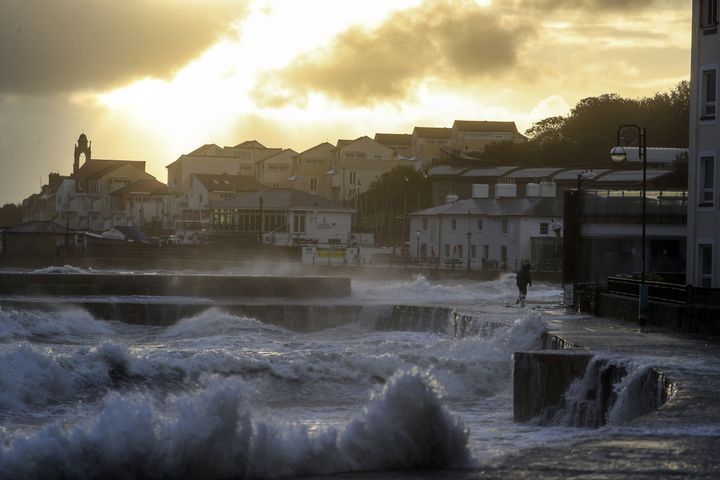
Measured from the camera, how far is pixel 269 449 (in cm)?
1270

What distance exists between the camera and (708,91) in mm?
33625

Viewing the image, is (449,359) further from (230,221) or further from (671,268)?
(230,221)

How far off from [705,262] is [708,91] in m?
4.52

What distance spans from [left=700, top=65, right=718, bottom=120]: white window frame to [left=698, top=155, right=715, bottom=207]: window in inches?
45.1

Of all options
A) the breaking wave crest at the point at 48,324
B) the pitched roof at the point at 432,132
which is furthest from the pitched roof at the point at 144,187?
the breaking wave crest at the point at 48,324

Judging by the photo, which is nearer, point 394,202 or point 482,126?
point 394,202

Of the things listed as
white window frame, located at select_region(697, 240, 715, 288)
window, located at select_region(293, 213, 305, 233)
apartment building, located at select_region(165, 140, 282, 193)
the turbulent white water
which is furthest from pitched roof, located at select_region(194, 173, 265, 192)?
white window frame, located at select_region(697, 240, 715, 288)

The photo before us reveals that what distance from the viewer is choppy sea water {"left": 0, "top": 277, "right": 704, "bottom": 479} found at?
1252cm

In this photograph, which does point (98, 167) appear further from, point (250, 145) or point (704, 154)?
point (704, 154)

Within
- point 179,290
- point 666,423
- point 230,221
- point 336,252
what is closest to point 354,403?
point 666,423

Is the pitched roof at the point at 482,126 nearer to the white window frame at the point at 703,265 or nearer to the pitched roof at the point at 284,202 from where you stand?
the pitched roof at the point at 284,202

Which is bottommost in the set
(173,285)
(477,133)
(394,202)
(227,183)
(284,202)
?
(173,285)

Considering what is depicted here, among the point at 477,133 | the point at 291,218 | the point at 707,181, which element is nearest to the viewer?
the point at 707,181

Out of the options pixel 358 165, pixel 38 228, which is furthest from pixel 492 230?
pixel 358 165
